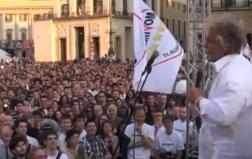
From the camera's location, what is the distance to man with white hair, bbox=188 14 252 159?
13.6ft

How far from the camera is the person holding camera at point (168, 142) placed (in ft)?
30.7

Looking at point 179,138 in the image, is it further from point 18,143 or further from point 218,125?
point 218,125

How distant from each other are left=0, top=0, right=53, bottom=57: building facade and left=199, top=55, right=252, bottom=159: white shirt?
9644 centimetres

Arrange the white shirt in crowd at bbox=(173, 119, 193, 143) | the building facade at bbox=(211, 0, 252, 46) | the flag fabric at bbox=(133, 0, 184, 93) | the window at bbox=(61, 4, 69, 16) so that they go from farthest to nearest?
the window at bbox=(61, 4, 69, 16) < the building facade at bbox=(211, 0, 252, 46) < the white shirt in crowd at bbox=(173, 119, 193, 143) < the flag fabric at bbox=(133, 0, 184, 93)

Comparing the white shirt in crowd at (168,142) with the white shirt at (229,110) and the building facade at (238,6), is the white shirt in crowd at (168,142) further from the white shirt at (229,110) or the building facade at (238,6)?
Result: the building facade at (238,6)

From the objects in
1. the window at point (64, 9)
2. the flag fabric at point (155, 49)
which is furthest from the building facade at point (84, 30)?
the flag fabric at point (155, 49)

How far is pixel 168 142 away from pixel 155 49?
4.95 ft

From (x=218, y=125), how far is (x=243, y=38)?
59cm

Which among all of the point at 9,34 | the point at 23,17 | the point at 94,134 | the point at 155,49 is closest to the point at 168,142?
the point at 94,134

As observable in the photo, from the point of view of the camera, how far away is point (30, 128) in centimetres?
989

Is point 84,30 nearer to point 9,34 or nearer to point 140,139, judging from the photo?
point 9,34

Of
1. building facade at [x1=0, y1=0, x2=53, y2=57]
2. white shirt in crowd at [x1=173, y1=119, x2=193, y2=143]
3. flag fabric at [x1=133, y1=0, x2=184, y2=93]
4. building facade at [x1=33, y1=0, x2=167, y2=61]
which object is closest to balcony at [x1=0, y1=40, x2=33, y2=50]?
building facade at [x1=0, y1=0, x2=53, y2=57]

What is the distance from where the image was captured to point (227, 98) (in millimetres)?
4125

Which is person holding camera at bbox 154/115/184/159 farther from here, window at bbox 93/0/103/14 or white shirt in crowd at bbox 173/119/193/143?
window at bbox 93/0/103/14
